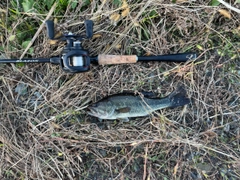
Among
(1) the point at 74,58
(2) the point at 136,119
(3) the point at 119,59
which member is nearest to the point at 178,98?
(2) the point at 136,119

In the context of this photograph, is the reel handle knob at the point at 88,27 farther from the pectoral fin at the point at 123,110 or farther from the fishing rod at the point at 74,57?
the pectoral fin at the point at 123,110

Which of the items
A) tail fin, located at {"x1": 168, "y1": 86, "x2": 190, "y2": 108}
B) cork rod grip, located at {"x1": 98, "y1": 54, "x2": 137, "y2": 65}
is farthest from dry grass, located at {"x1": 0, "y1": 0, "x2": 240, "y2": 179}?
cork rod grip, located at {"x1": 98, "y1": 54, "x2": 137, "y2": 65}

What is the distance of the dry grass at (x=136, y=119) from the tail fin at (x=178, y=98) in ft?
0.20

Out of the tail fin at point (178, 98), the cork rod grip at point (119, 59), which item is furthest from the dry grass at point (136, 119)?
the cork rod grip at point (119, 59)

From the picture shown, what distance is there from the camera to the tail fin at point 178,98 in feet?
8.70

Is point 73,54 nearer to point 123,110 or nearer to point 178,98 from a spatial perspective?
point 123,110

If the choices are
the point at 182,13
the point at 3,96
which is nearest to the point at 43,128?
the point at 3,96

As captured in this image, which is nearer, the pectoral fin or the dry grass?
the pectoral fin

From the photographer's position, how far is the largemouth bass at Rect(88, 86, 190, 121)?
2.53 metres

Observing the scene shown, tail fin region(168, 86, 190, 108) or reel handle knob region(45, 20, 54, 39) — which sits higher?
reel handle knob region(45, 20, 54, 39)

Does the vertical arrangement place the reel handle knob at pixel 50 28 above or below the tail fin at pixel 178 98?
above

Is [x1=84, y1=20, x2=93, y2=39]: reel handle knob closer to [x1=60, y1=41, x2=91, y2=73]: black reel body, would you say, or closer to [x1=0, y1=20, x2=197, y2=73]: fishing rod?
[x1=0, y1=20, x2=197, y2=73]: fishing rod

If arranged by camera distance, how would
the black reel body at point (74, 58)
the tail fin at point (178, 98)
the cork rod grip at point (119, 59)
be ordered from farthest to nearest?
the tail fin at point (178, 98) < the cork rod grip at point (119, 59) < the black reel body at point (74, 58)

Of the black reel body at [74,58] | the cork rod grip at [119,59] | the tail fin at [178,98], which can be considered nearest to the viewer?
the black reel body at [74,58]
